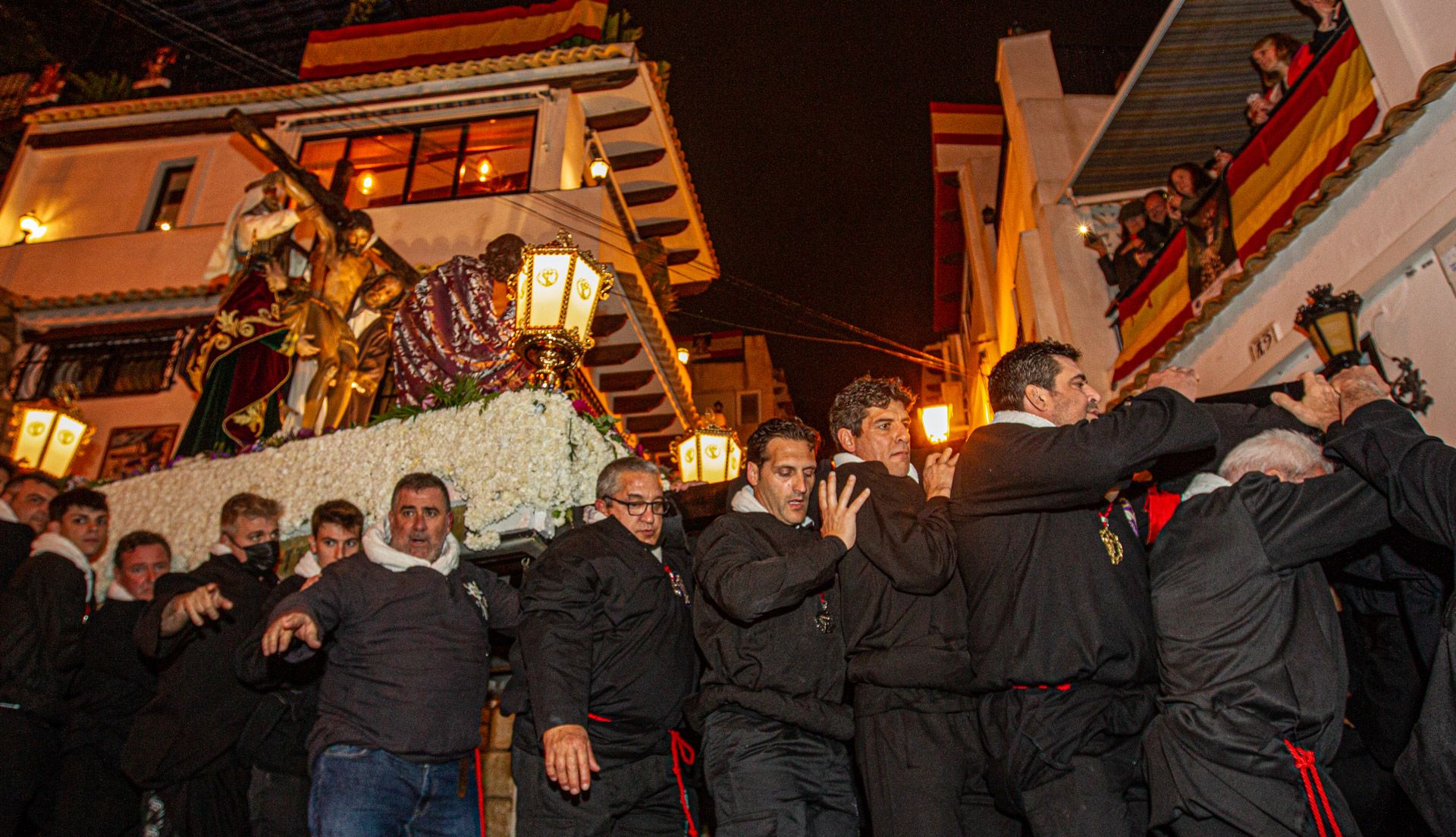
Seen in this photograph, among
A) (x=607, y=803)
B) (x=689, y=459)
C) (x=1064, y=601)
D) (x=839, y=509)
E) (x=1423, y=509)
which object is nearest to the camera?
(x=1423, y=509)

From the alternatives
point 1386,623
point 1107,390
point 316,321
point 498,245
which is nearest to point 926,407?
point 1107,390

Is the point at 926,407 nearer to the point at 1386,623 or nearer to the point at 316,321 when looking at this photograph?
the point at 316,321

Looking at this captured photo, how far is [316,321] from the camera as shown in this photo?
32.2 feet

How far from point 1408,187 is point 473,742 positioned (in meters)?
6.80

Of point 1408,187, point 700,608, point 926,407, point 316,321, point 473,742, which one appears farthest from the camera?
point 926,407

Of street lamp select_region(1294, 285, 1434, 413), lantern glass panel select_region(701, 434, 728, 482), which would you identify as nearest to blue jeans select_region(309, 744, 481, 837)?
street lamp select_region(1294, 285, 1434, 413)

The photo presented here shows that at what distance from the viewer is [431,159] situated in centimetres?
1594

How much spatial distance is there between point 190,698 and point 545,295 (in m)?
3.43

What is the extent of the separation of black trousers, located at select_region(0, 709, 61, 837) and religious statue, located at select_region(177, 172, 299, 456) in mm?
6330

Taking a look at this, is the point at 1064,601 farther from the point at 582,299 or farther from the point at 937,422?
the point at 937,422

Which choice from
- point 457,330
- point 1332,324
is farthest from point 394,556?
point 1332,324

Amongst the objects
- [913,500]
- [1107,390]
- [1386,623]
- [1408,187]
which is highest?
[1107,390]

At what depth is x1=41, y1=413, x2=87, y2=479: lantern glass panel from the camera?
9.61m

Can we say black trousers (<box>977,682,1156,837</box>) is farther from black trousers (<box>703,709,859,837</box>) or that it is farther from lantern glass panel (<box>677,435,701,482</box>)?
lantern glass panel (<box>677,435,701,482</box>)
